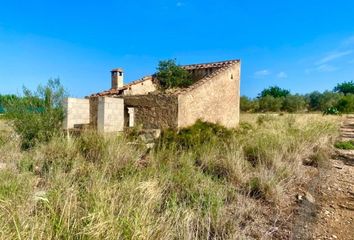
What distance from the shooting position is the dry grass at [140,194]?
105 inches

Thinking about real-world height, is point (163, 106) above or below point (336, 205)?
above

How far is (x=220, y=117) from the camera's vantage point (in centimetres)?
1467

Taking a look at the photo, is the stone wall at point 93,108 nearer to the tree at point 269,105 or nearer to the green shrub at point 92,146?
the green shrub at point 92,146

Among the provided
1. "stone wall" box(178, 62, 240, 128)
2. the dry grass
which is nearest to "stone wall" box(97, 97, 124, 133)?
"stone wall" box(178, 62, 240, 128)

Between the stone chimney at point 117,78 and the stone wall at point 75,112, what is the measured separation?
159 inches

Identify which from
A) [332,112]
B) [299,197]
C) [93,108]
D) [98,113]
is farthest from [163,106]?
[332,112]

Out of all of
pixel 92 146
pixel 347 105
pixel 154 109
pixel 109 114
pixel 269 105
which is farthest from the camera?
pixel 269 105

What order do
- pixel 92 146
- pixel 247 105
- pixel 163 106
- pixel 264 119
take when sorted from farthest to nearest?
pixel 247 105
pixel 264 119
pixel 163 106
pixel 92 146

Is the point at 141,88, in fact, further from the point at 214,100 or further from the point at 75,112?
the point at 75,112

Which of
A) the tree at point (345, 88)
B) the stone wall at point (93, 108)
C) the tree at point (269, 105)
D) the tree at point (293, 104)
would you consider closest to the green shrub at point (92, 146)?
the stone wall at point (93, 108)

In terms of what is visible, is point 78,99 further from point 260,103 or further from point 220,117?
point 260,103

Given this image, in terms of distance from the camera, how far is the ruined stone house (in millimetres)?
11461

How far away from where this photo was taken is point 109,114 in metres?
11.2

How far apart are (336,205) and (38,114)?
31.0 ft
